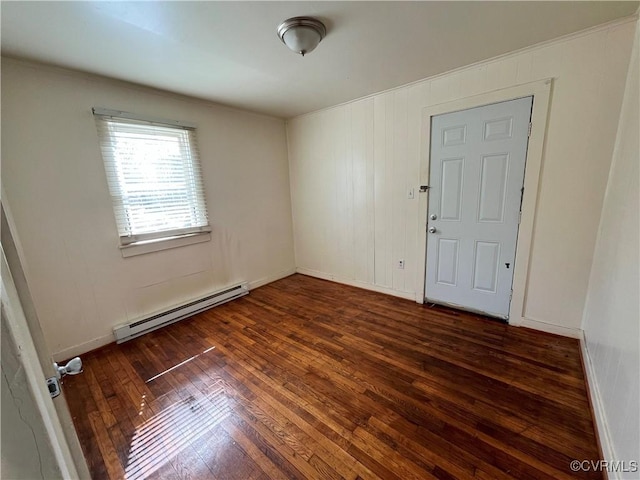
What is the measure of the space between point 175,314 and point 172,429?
1.48 m

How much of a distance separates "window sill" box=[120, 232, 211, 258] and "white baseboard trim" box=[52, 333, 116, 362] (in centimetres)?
79

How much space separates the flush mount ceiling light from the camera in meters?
1.63

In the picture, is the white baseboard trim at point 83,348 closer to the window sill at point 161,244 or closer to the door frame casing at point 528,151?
the window sill at point 161,244

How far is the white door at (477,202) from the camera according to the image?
7.51ft

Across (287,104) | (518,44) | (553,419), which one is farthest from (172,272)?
(518,44)

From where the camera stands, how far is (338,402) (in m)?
1.68

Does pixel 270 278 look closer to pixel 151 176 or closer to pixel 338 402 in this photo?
pixel 151 176

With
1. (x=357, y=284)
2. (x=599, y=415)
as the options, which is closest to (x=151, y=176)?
(x=357, y=284)

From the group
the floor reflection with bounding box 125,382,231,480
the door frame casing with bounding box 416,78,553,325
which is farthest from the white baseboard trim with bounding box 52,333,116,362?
the door frame casing with bounding box 416,78,553,325

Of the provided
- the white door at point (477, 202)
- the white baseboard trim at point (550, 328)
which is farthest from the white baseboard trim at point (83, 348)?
the white baseboard trim at point (550, 328)

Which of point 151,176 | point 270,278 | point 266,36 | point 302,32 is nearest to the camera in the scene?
point 302,32

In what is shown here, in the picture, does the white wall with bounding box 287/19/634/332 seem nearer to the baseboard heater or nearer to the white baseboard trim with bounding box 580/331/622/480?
the white baseboard trim with bounding box 580/331/622/480

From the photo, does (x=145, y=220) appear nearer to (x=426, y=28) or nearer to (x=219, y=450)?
(x=219, y=450)

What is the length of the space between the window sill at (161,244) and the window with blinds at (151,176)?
0.04 metres
